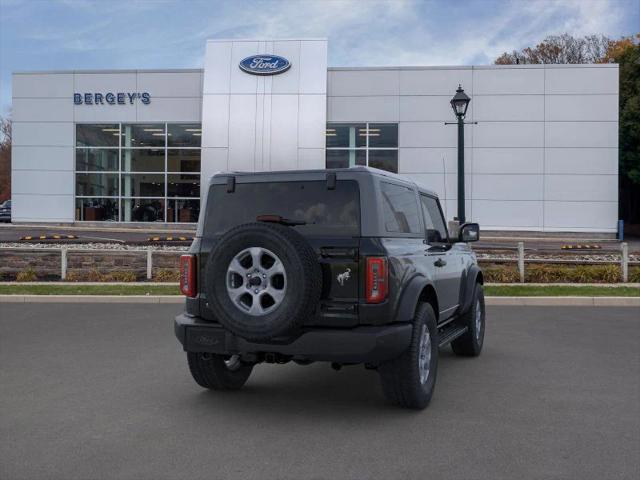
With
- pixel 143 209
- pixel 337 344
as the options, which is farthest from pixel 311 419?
pixel 143 209

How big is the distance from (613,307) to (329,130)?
73.1 ft

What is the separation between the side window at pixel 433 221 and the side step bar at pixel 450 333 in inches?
35.6

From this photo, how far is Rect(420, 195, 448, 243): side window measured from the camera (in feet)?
21.1

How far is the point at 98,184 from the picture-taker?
35.0 metres

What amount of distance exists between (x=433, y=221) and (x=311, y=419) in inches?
100.0

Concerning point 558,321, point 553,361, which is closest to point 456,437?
point 553,361

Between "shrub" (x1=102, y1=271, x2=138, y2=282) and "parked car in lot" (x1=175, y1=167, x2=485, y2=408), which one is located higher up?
"parked car in lot" (x1=175, y1=167, x2=485, y2=408)

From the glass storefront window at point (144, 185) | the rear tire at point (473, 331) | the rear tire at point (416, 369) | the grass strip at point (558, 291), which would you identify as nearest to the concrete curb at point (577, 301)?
the grass strip at point (558, 291)

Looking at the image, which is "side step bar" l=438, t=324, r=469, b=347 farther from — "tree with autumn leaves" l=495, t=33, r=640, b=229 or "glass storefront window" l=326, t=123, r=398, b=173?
"tree with autumn leaves" l=495, t=33, r=640, b=229

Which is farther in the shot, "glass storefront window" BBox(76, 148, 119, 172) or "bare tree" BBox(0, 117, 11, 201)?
"bare tree" BBox(0, 117, 11, 201)

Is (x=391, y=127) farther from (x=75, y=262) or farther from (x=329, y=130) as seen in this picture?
(x=75, y=262)

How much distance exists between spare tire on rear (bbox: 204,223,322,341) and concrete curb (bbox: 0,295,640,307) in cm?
800

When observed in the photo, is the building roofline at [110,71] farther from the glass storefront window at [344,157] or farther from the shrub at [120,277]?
the shrub at [120,277]

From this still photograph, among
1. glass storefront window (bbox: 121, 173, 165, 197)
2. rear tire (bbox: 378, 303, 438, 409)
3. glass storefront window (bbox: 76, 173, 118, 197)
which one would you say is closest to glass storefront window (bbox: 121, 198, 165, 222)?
glass storefront window (bbox: 121, 173, 165, 197)
